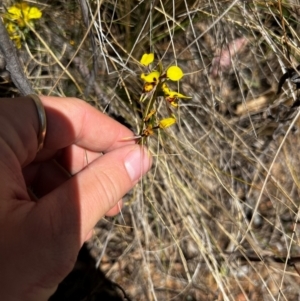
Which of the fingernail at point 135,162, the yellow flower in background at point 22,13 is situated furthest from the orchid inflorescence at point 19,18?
the fingernail at point 135,162

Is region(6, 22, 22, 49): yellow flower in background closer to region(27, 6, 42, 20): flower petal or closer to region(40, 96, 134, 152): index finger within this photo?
region(27, 6, 42, 20): flower petal

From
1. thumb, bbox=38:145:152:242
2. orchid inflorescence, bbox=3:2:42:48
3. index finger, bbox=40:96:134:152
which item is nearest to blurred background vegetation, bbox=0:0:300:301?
orchid inflorescence, bbox=3:2:42:48

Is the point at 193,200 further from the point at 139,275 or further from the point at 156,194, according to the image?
the point at 139,275

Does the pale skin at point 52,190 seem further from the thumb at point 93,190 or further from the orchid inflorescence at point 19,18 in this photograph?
the orchid inflorescence at point 19,18

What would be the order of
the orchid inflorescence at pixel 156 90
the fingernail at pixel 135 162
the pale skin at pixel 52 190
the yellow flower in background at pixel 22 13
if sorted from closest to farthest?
the pale skin at pixel 52 190, the orchid inflorescence at pixel 156 90, the fingernail at pixel 135 162, the yellow flower in background at pixel 22 13

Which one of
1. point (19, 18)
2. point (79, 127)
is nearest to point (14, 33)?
point (19, 18)
